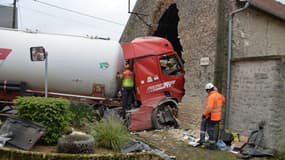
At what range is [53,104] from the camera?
23.1 ft

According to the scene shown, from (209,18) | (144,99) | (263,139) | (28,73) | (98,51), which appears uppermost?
(209,18)

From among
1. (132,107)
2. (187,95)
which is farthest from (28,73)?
(187,95)

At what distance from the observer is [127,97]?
10.8 meters

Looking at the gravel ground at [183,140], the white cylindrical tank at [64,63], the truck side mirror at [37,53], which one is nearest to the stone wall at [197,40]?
the gravel ground at [183,140]

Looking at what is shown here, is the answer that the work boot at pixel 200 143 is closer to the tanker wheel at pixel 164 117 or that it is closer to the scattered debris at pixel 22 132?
the tanker wheel at pixel 164 117

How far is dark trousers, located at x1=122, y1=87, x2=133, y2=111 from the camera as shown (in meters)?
10.8

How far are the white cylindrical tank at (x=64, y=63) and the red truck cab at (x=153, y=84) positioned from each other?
0.69 metres

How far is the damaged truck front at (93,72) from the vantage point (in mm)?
10047

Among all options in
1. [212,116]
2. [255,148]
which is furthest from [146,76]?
[255,148]

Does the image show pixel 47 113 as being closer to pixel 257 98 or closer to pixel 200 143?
pixel 200 143

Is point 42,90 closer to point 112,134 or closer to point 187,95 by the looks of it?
point 112,134

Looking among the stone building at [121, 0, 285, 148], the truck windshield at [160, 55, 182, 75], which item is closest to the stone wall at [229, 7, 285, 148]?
the stone building at [121, 0, 285, 148]

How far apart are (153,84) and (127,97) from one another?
3.16ft

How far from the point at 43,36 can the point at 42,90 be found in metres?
1.71
